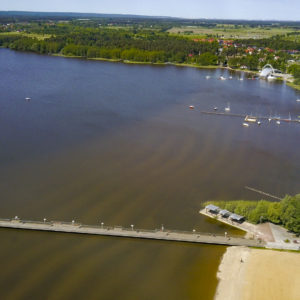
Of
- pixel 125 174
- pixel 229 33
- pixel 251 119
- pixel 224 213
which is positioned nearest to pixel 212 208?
pixel 224 213

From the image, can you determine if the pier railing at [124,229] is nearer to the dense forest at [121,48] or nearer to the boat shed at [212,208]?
the boat shed at [212,208]

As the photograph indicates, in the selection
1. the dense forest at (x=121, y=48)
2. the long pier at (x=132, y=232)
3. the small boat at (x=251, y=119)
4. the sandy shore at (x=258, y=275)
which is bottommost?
the sandy shore at (x=258, y=275)

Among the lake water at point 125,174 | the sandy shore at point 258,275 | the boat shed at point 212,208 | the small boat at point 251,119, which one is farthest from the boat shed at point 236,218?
the small boat at point 251,119

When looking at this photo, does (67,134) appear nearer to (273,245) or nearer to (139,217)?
(139,217)

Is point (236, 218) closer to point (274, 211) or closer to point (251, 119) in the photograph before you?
point (274, 211)

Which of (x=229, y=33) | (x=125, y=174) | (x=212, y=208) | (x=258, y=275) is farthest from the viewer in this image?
(x=229, y=33)
